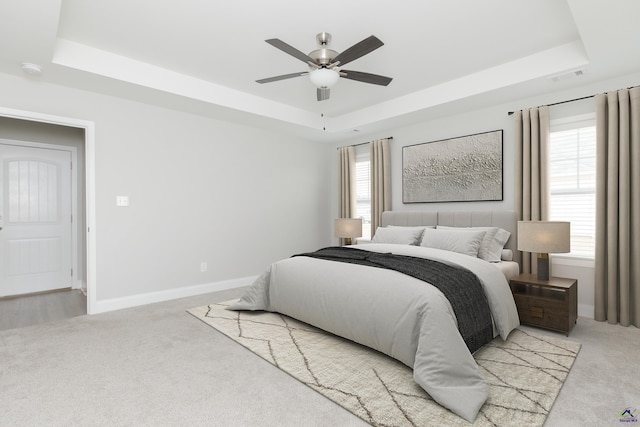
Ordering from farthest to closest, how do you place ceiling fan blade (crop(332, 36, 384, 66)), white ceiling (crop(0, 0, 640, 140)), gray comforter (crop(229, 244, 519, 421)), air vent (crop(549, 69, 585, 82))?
air vent (crop(549, 69, 585, 82)), white ceiling (crop(0, 0, 640, 140)), ceiling fan blade (crop(332, 36, 384, 66)), gray comforter (crop(229, 244, 519, 421))

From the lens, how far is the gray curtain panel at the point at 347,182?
5.71 metres

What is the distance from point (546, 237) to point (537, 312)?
2.21 ft

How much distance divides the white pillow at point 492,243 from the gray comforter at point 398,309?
59 cm

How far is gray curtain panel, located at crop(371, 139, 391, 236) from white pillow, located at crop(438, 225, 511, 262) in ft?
5.30

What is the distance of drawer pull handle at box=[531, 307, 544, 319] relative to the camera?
3.03 m

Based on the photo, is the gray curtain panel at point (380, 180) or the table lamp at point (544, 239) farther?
the gray curtain panel at point (380, 180)

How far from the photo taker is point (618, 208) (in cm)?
321

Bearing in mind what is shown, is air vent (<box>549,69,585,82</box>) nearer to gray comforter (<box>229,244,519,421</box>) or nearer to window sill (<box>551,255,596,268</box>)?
window sill (<box>551,255,596,268</box>)

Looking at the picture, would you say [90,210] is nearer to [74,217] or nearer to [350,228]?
[74,217]

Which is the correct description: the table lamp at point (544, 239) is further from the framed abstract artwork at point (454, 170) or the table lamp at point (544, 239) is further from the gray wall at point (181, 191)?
the gray wall at point (181, 191)

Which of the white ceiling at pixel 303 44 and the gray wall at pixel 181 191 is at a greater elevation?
the white ceiling at pixel 303 44

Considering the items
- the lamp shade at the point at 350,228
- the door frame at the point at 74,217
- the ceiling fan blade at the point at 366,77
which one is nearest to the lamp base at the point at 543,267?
the ceiling fan blade at the point at 366,77

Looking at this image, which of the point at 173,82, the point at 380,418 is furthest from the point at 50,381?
the point at 173,82

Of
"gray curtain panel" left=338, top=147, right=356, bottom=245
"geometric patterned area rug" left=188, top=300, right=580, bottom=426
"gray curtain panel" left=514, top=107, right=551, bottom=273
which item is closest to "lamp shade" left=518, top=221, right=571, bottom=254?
"gray curtain panel" left=514, top=107, right=551, bottom=273
